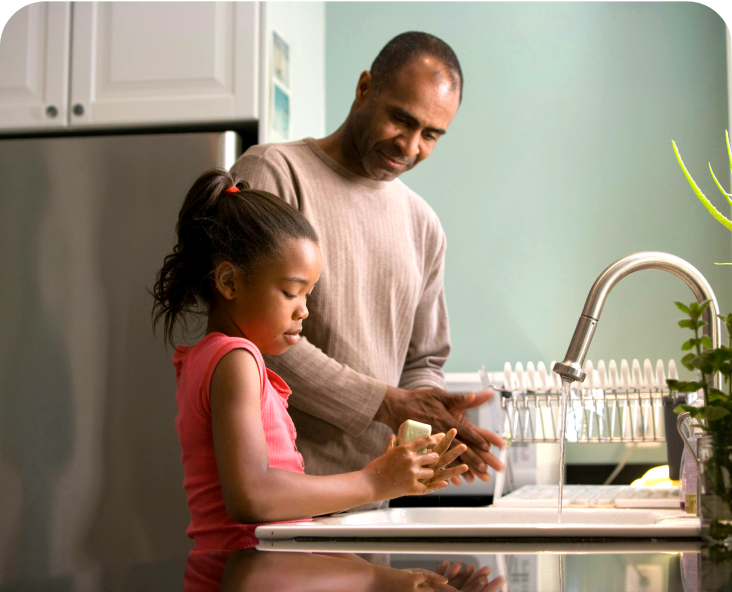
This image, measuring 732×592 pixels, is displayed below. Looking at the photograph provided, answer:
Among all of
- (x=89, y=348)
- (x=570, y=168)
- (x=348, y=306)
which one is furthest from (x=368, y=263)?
(x=570, y=168)

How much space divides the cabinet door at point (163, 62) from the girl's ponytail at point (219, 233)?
0.99m

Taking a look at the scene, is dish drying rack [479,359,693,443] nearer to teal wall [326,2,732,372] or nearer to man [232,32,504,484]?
man [232,32,504,484]

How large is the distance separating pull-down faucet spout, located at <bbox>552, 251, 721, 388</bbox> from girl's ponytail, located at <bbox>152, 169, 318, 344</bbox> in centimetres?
34

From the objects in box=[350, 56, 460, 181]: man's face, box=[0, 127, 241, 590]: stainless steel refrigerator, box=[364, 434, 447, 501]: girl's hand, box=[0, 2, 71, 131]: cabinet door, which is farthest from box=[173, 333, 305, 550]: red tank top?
box=[0, 2, 71, 131]: cabinet door

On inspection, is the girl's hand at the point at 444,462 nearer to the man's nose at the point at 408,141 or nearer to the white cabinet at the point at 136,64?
the man's nose at the point at 408,141

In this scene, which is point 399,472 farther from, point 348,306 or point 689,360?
point 348,306

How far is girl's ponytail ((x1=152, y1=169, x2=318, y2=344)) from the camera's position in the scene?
0.88m

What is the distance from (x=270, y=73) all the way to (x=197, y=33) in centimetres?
21

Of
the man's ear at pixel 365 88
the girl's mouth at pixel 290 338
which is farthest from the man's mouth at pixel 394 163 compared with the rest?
the girl's mouth at pixel 290 338

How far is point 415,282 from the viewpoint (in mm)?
1346

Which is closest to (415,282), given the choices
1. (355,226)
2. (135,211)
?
(355,226)

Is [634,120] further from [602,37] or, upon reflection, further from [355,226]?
[355,226]

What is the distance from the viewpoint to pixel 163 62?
75.6 inches

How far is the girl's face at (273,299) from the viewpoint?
868 millimetres
